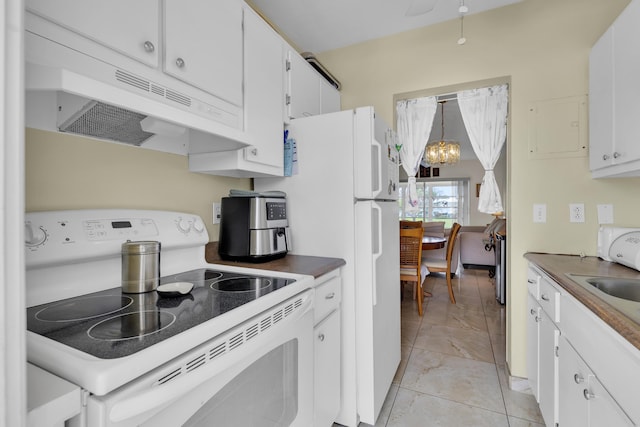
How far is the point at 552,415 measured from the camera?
4.50 feet

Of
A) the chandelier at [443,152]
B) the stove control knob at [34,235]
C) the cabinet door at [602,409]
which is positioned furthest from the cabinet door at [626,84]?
the chandelier at [443,152]

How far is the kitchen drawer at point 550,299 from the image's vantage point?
4.34 ft

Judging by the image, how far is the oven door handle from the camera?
21.2 inches

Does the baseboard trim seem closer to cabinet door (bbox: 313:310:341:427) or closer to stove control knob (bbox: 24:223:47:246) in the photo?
cabinet door (bbox: 313:310:341:427)

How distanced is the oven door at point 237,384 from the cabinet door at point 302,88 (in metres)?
1.20

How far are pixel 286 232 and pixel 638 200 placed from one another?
2.05 meters

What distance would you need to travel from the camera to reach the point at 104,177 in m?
1.19

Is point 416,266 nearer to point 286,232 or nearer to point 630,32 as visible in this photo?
point 286,232

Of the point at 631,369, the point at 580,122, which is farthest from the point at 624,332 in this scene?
the point at 580,122

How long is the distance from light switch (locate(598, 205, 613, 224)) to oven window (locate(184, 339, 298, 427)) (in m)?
1.97

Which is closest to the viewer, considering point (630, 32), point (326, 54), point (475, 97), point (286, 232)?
point (630, 32)

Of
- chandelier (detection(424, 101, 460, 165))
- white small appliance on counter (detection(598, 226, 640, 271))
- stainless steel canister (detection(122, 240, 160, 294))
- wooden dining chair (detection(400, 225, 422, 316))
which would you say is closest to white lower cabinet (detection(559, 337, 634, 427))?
white small appliance on counter (detection(598, 226, 640, 271))

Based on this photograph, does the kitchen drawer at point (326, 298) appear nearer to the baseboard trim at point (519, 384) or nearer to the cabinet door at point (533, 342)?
the cabinet door at point (533, 342)

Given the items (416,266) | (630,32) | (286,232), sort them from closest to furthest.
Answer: (630,32), (286,232), (416,266)
